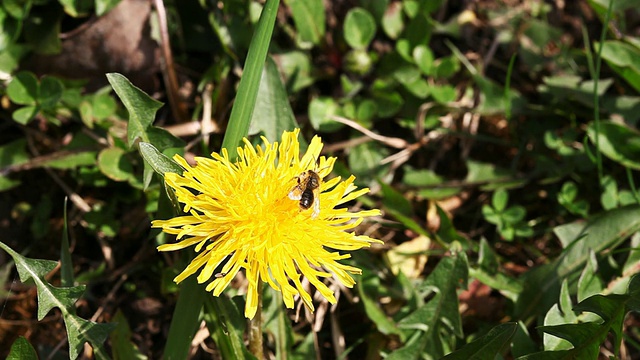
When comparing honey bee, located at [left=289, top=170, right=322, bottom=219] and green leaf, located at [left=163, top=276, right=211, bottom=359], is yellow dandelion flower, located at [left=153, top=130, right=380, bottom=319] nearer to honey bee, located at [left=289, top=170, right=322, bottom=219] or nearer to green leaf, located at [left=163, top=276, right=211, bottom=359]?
honey bee, located at [left=289, top=170, right=322, bottom=219]

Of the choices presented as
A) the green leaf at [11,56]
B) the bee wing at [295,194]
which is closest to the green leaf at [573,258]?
the bee wing at [295,194]

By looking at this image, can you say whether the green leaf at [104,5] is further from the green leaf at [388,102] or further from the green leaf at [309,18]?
the green leaf at [388,102]

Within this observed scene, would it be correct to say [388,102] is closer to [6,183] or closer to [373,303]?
[373,303]

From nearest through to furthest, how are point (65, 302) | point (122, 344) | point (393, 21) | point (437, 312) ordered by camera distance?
point (65, 302), point (122, 344), point (437, 312), point (393, 21)

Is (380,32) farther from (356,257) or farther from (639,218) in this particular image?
(639,218)

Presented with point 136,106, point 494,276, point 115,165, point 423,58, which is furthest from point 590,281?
point 115,165

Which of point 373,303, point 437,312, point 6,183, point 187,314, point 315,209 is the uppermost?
point 315,209

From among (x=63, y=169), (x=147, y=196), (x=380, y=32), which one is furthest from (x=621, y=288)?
(x=63, y=169)

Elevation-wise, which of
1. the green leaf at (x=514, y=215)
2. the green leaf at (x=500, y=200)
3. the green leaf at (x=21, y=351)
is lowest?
the green leaf at (x=514, y=215)
